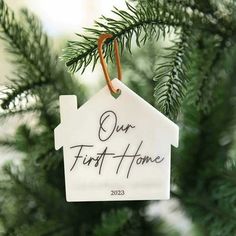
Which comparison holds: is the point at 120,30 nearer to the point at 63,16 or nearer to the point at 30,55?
the point at 30,55

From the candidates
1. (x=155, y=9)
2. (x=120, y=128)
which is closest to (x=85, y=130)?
(x=120, y=128)

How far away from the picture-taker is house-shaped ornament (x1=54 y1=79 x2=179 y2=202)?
0.44 meters

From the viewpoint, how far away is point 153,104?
534 millimetres

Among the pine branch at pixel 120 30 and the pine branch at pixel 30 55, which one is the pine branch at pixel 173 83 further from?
the pine branch at pixel 30 55

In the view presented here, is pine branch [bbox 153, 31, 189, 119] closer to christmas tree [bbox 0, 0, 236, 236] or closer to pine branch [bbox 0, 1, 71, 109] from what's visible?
christmas tree [bbox 0, 0, 236, 236]

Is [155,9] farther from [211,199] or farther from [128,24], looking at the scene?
[211,199]

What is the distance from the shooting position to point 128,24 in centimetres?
44

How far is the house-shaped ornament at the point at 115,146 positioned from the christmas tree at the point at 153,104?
0.09ft

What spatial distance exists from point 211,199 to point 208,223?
3 cm

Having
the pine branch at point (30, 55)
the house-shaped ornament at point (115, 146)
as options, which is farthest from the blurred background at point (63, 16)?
the house-shaped ornament at point (115, 146)

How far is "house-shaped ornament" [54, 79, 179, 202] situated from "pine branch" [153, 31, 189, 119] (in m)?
0.01

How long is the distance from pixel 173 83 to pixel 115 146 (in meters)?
0.08

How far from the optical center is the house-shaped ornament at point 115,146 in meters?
0.44

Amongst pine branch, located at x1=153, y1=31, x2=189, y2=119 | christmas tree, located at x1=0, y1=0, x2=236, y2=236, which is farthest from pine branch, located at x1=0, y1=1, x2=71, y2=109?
pine branch, located at x1=153, y1=31, x2=189, y2=119
